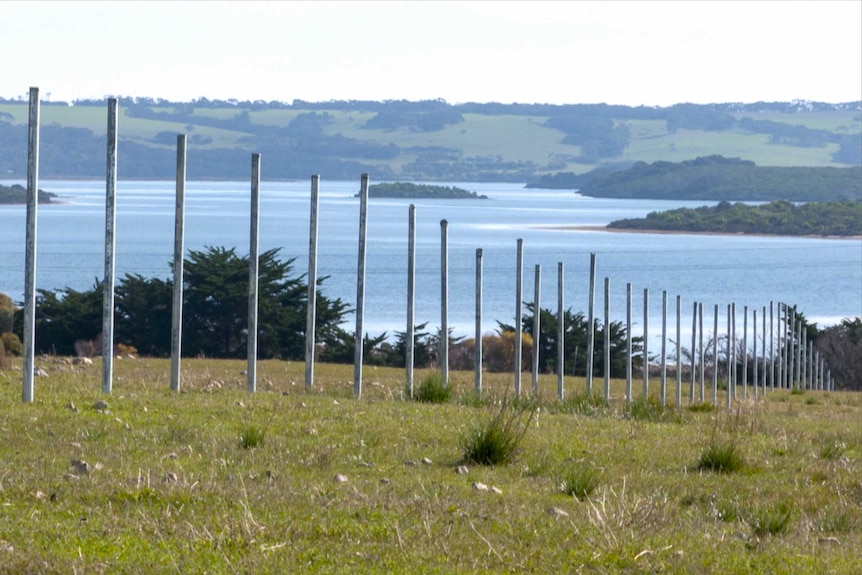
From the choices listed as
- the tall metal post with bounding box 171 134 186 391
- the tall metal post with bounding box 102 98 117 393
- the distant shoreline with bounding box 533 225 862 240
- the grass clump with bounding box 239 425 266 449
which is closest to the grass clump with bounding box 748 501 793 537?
the grass clump with bounding box 239 425 266 449

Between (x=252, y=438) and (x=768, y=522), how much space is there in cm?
415

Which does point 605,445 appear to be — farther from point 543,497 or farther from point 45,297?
point 45,297

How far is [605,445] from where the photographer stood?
498 inches

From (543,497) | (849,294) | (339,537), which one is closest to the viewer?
(339,537)

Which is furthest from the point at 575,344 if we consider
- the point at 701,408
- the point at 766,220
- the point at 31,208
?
the point at 766,220

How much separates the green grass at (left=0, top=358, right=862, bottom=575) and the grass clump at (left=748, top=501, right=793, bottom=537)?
14mm

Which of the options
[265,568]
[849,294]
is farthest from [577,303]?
[265,568]

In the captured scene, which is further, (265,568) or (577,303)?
(577,303)

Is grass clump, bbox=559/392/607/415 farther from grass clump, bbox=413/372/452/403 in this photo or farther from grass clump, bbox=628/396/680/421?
grass clump, bbox=413/372/452/403

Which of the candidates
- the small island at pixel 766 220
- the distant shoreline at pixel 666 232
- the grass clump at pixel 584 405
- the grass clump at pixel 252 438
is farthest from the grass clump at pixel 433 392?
the small island at pixel 766 220

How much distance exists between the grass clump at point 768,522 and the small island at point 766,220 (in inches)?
6802

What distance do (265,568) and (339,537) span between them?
82cm

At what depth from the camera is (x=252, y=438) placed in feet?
35.0

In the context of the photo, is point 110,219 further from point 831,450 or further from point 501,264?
point 501,264
